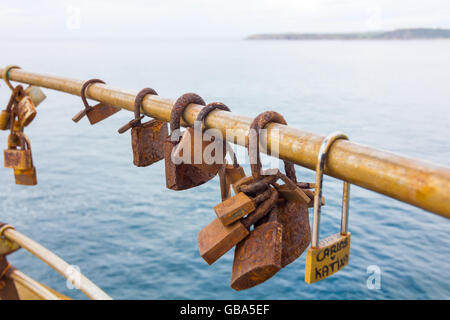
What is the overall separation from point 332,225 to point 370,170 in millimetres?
28952

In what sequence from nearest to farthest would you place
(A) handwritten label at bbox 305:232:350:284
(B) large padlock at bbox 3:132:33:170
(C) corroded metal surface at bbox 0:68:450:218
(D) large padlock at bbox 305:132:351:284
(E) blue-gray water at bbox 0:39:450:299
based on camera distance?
1. (C) corroded metal surface at bbox 0:68:450:218
2. (D) large padlock at bbox 305:132:351:284
3. (A) handwritten label at bbox 305:232:350:284
4. (B) large padlock at bbox 3:132:33:170
5. (E) blue-gray water at bbox 0:39:450:299

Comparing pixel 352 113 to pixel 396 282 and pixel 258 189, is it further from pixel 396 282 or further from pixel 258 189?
pixel 258 189

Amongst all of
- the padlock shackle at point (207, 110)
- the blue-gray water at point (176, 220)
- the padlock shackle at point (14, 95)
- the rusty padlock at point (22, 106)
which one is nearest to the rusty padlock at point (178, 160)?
the padlock shackle at point (207, 110)

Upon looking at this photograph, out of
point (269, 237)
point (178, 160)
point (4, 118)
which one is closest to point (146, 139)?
point (178, 160)

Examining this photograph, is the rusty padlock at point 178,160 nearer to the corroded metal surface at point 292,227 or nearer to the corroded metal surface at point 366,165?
the corroded metal surface at point 366,165

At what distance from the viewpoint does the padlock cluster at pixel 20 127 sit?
4.66 meters

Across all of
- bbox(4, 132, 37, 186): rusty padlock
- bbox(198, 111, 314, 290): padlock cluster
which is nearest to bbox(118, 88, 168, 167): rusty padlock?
bbox(198, 111, 314, 290): padlock cluster

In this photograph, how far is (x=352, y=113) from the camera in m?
62.2

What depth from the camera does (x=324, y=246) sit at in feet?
4.95

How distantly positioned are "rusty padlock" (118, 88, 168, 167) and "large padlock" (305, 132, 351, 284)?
1441 mm

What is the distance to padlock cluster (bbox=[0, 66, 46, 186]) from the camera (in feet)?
15.3

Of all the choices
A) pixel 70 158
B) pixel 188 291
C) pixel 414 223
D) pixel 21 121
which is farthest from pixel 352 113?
pixel 21 121

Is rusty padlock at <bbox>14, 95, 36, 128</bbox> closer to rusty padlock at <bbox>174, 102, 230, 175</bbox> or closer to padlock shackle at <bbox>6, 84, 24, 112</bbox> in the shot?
padlock shackle at <bbox>6, 84, 24, 112</bbox>

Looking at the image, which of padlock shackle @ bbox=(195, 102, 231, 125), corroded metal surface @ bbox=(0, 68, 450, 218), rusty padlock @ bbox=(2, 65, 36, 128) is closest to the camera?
corroded metal surface @ bbox=(0, 68, 450, 218)
